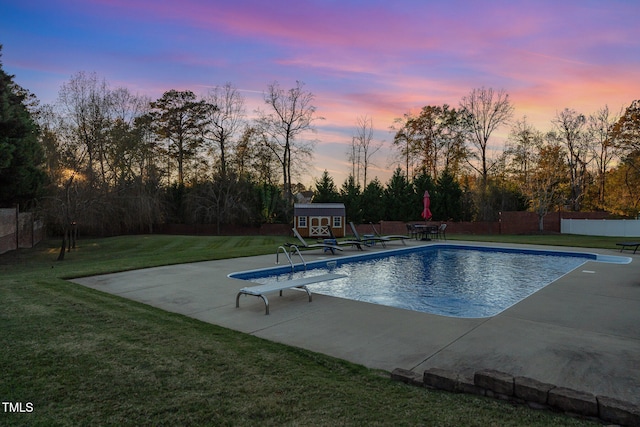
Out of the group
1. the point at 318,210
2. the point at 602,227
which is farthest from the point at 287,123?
the point at 602,227

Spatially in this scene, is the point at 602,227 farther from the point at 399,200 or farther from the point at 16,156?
the point at 16,156

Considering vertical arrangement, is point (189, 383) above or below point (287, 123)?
below

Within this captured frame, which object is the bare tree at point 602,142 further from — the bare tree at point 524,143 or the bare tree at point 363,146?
the bare tree at point 363,146

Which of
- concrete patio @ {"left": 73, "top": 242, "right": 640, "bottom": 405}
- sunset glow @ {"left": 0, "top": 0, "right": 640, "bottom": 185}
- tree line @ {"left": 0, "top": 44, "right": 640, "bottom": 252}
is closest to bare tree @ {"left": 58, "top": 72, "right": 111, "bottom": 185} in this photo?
tree line @ {"left": 0, "top": 44, "right": 640, "bottom": 252}

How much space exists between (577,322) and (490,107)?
29.6 meters

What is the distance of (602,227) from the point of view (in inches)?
995

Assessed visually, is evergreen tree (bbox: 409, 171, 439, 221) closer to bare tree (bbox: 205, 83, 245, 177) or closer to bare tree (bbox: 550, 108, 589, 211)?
bare tree (bbox: 550, 108, 589, 211)

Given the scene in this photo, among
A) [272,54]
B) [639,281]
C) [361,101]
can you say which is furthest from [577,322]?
[361,101]

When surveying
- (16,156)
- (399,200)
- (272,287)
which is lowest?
(272,287)

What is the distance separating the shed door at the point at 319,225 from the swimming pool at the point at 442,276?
8.82 meters

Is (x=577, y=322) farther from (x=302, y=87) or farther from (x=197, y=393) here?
(x=302, y=87)

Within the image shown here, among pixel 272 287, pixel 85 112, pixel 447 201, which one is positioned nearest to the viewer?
pixel 272 287

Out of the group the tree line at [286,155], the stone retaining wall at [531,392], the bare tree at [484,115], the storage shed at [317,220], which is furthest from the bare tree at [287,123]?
the stone retaining wall at [531,392]

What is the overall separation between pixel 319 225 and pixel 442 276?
13.9 metres
